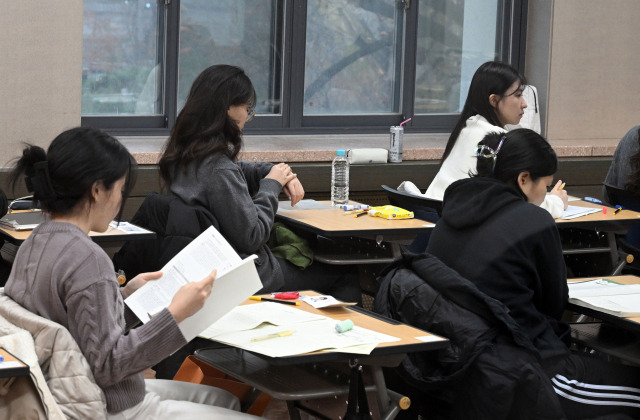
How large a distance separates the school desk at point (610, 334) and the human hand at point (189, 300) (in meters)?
1.25

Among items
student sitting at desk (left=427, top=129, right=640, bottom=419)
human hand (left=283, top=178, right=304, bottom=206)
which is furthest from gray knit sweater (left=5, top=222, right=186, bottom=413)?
human hand (left=283, top=178, right=304, bottom=206)

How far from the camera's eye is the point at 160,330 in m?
2.13

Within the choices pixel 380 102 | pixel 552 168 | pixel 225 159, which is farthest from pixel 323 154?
pixel 552 168

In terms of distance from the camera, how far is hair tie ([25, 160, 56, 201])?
2119 millimetres

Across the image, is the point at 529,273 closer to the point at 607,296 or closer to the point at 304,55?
the point at 607,296

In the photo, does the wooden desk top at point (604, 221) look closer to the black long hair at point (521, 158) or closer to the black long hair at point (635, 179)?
the black long hair at point (635, 179)

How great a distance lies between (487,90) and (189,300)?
299 centimetres

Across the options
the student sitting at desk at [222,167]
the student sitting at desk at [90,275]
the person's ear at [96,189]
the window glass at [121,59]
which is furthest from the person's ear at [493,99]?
the person's ear at [96,189]

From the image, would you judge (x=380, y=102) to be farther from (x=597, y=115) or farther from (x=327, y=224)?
(x=327, y=224)

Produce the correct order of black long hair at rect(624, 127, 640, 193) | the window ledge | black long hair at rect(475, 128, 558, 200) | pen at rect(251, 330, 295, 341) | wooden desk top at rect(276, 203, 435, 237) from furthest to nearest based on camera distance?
the window ledge
black long hair at rect(624, 127, 640, 193)
wooden desk top at rect(276, 203, 435, 237)
black long hair at rect(475, 128, 558, 200)
pen at rect(251, 330, 295, 341)

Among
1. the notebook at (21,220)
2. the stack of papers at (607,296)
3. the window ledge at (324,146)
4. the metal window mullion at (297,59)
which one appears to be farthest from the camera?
the metal window mullion at (297,59)

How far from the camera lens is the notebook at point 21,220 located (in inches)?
152

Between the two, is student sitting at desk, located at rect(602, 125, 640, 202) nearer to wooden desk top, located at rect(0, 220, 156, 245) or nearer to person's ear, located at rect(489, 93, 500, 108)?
person's ear, located at rect(489, 93, 500, 108)

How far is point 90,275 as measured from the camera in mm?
2068
